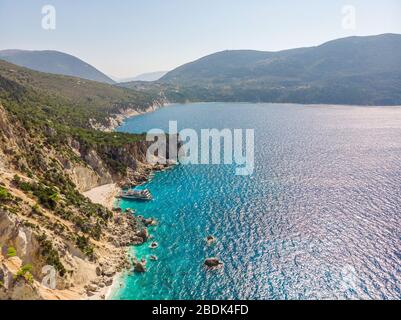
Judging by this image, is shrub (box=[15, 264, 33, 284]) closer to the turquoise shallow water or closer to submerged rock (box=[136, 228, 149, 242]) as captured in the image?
the turquoise shallow water

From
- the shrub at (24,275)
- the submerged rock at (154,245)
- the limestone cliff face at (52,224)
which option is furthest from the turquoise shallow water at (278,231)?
the shrub at (24,275)

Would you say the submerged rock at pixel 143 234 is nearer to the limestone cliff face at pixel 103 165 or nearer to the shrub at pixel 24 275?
the limestone cliff face at pixel 103 165

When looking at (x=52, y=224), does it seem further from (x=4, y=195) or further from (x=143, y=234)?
(x=143, y=234)

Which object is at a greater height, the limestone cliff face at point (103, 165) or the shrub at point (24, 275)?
the limestone cliff face at point (103, 165)

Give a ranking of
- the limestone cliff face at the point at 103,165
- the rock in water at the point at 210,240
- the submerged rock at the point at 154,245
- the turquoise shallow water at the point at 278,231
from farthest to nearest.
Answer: the limestone cliff face at the point at 103,165 → the rock in water at the point at 210,240 → the submerged rock at the point at 154,245 → the turquoise shallow water at the point at 278,231

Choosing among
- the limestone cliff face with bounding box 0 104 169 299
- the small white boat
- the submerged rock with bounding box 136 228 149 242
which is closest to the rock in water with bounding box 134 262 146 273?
the limestone cliff face with bounding box 0 104 169 299

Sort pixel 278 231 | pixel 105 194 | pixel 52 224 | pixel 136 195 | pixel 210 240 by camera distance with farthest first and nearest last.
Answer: pixel 136 195, pixel 105 194, pixel 278 231, pixel 210 240, pixel 52 224

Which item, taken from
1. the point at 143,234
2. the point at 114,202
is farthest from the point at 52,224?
the point at 114,202

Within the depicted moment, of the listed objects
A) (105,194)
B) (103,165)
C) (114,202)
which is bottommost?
(114,202)
